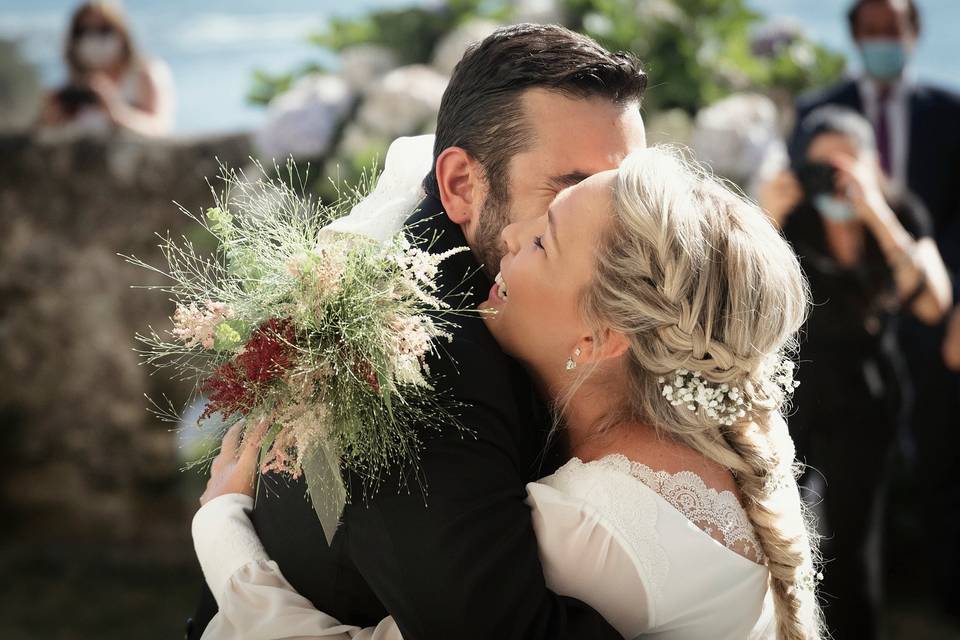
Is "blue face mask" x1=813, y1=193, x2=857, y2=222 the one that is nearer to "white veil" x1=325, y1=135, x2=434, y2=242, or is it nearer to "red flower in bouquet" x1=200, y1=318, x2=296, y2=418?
"white veil" x1=325, y1=135, x2=434, y2=242

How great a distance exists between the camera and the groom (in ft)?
6.73

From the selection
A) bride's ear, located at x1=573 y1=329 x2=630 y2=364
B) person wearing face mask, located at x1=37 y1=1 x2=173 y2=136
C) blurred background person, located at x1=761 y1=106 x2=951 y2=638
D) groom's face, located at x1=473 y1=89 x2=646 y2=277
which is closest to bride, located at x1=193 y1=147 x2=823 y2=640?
bride's ear, located at x1=573 y1=329 x2=630 y2=364

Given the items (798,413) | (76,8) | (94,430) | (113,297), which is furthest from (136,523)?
(798,413)

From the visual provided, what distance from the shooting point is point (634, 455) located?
2.30m

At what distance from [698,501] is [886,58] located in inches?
163

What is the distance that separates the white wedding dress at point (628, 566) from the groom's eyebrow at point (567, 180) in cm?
83

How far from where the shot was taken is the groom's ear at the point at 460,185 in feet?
9.43

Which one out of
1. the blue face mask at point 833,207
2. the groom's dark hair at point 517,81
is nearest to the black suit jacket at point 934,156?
the blue face mask at point 833,207

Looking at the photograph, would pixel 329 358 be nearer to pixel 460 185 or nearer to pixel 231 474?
Answer: pixel 231 474

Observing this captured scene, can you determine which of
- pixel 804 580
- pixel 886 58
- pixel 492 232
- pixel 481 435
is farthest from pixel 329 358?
pixel 886 58

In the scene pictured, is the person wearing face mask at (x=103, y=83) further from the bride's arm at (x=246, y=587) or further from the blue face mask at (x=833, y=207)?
the bride's arm at (x=246, y=587)

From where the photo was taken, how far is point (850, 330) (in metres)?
4.46

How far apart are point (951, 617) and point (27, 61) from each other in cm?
805

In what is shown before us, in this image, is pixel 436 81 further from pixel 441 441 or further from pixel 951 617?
pixel 441 441
